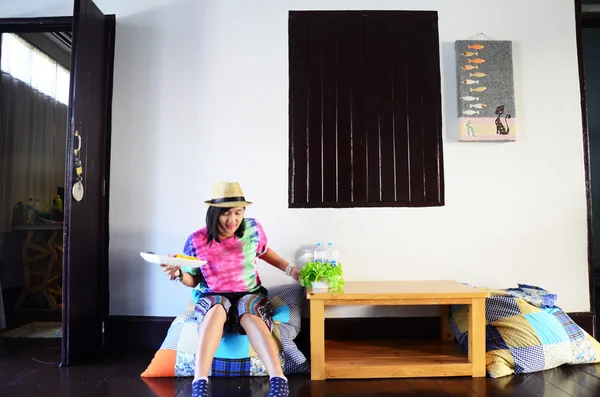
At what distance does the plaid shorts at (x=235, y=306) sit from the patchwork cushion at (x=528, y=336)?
1.21m

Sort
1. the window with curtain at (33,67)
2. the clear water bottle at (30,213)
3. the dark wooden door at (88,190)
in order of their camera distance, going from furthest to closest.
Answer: the clear water bottle at (30,213) < the window with curtain at (33,67) < the dark wooden door at (88,190)

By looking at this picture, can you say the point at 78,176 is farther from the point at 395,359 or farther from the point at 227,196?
the point at 395,359

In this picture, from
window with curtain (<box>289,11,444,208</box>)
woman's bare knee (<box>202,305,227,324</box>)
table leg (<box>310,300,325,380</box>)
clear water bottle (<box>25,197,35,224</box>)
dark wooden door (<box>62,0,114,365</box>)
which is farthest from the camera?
clear water bottle (<box>25,197,35,224</box>)

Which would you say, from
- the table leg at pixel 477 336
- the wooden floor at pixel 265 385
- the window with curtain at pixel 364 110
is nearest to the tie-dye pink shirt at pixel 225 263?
A: the wooden floor at pixel 265 385

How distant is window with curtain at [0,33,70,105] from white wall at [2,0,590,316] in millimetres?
996

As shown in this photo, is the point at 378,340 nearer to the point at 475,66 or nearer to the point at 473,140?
the point at 473,140

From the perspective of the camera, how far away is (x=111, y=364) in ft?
8.38

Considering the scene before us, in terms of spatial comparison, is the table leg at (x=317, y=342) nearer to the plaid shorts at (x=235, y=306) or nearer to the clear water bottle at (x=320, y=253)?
the plaid shorts at (x=235, y=306)

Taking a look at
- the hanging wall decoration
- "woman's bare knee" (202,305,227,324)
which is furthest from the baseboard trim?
the hanging wall decoration

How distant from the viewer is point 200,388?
6.33 ft

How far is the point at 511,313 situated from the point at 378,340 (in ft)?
2.70

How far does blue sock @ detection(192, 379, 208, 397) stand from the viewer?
1.91m

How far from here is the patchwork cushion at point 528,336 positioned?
7.70ft

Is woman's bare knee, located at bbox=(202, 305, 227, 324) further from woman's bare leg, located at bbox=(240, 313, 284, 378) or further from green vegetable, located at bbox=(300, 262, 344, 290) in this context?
green vegetable, located at bbox=(300, 262, 344, 290)
